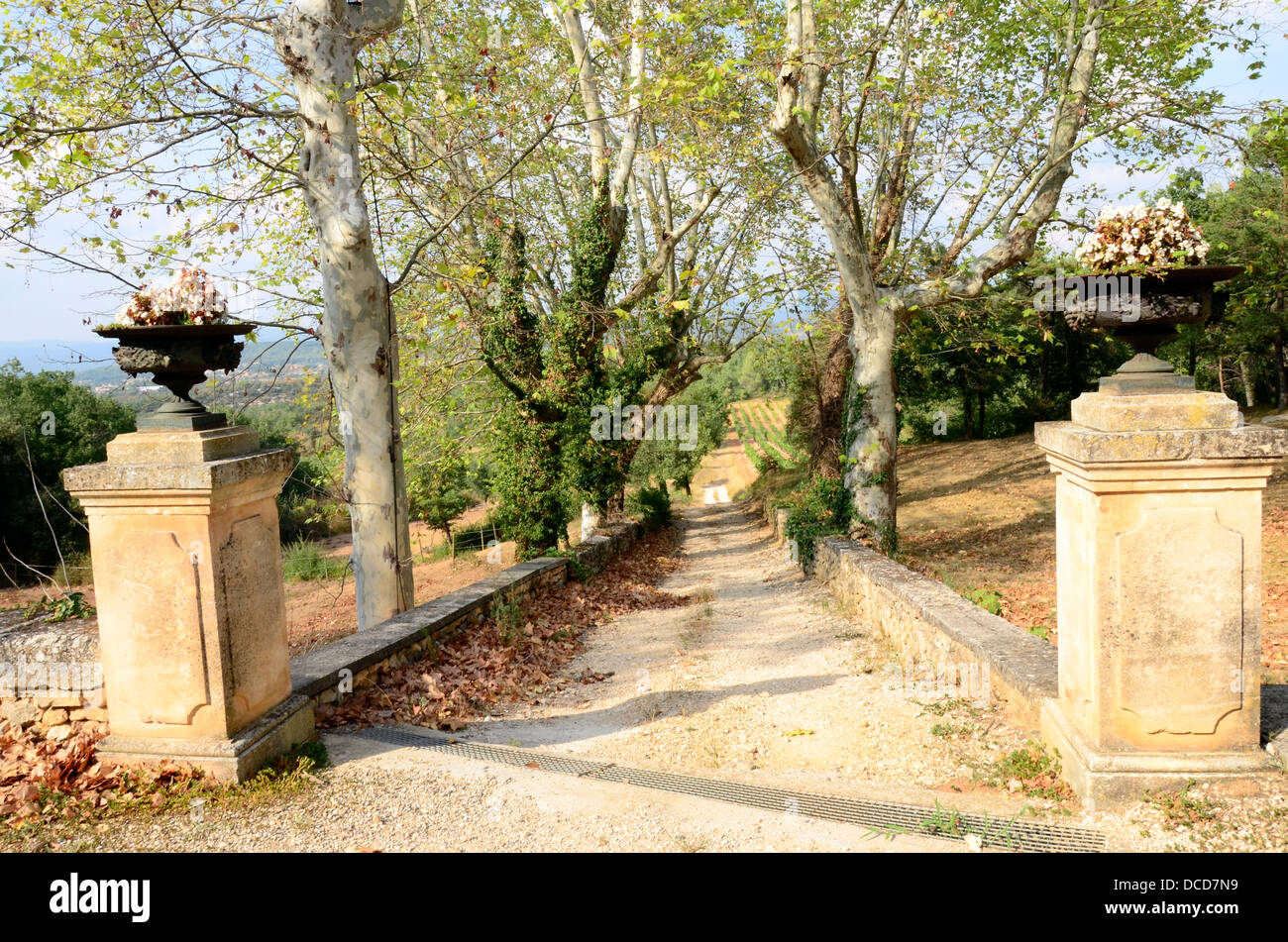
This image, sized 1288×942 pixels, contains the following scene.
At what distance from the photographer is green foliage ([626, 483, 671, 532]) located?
21.7 m

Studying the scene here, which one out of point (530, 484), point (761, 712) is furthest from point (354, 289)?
point (530, 484)

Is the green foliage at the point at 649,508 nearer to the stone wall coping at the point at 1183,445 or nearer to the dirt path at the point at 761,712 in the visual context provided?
the dirt path at the point at 761,712

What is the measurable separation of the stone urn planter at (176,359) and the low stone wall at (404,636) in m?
1.66

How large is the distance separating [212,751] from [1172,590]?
14.1 ft

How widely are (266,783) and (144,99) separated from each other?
6.91 m

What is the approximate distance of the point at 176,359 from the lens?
3.93 metres

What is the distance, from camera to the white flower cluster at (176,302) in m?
3.93

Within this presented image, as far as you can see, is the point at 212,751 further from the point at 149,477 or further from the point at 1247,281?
the point at 1247,281

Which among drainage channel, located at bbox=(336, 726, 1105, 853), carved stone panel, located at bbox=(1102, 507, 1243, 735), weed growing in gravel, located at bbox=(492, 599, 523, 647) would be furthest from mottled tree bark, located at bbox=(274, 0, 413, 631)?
carved stone panel, located at bbox=(1102, 507, 1243, 735)

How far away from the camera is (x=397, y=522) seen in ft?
24.4

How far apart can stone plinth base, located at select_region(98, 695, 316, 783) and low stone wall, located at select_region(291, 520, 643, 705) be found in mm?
625
